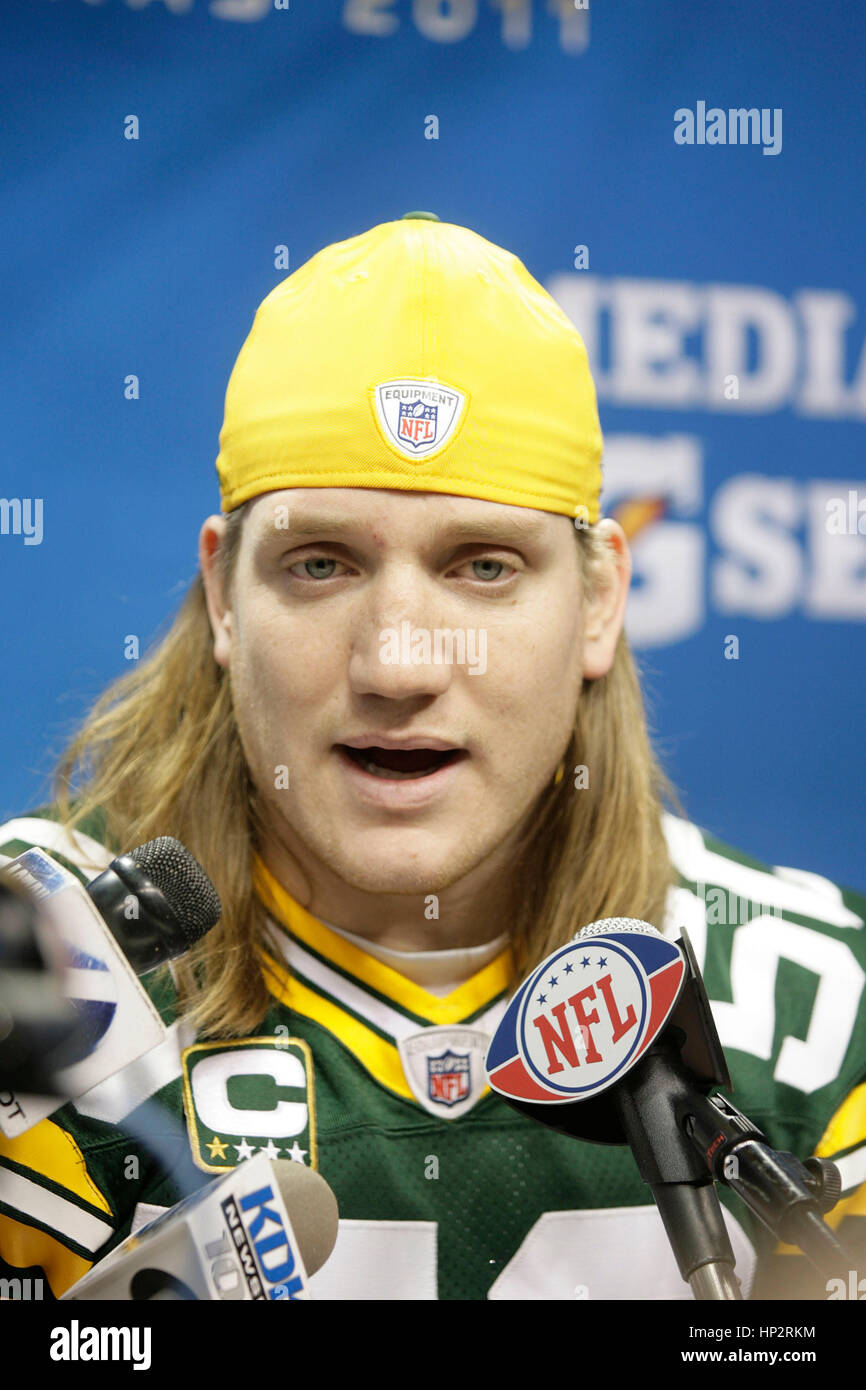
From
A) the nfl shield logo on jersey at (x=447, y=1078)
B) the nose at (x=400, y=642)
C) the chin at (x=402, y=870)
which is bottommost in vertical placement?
the nfl shield logo on jersey at (x=447, y=1078)

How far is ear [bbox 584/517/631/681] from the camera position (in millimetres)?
1253

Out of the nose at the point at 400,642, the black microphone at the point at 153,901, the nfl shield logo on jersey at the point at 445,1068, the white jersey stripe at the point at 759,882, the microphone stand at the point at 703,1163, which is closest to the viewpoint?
the microphone stand at the point at 703,1163

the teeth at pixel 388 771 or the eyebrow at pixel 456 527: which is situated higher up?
the eyebrow at pixel 456 527

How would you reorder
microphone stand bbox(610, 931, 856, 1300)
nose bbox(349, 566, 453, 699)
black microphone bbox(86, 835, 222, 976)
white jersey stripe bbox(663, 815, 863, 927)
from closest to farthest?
microphone stand bbox(610, 931, 856, 1300)
black microphone bbox(86, 835, 222, 976)
nose bbox(349, 566, 453, 699)
white jersey stripe bbox(663, 815, 863, 927)

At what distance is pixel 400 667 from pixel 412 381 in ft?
0.74

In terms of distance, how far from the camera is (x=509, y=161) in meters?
1.36

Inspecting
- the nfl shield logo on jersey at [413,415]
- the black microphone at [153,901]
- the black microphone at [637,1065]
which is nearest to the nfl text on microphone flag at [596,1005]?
the black microphone at [637,1065]

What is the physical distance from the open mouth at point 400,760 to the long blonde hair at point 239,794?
0.61 feet

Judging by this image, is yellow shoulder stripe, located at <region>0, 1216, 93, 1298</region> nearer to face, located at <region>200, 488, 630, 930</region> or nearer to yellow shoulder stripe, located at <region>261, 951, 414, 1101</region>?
yellow shoulder stripe, located at <region>261, 951, 414, 1101</region>

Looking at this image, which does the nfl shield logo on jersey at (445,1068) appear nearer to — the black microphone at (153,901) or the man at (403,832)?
the man at (403,832)

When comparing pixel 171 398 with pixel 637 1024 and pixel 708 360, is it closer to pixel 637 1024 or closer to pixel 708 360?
pixel 708 360

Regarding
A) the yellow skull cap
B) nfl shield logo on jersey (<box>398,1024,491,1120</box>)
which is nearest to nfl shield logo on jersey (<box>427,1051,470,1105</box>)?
nfl shield logo on jersey (<box>398,1024,491,1120</box>)

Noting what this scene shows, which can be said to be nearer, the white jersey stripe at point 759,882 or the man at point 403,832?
the man at point 403,832

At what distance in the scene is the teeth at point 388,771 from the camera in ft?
3.72
